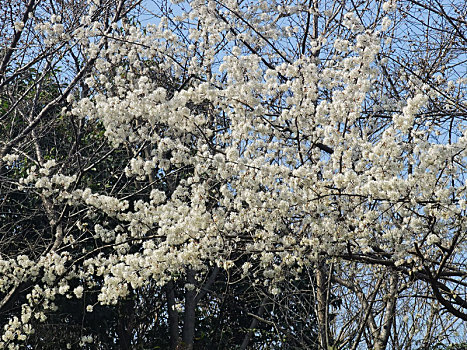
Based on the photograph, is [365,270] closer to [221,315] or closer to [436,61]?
[436,61]

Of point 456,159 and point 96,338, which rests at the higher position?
point 456,159

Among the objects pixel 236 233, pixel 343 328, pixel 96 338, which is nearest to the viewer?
pixel 236 233

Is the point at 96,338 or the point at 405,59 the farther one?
the point at 96,338

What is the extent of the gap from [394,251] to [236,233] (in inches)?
50.9

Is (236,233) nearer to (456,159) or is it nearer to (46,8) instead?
(456,159)

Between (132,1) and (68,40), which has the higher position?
(132,1)

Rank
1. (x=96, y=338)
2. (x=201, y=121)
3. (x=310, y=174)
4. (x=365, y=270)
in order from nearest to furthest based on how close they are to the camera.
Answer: (x=310, y=174) < (x=201, y=121) < (x=365, y=270) < (x=96, y=338)

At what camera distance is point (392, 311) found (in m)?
5.81

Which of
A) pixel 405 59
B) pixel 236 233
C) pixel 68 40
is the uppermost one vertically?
pixel 405 59

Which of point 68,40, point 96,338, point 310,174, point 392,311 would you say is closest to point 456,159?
point 310,174

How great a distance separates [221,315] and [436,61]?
15.1ft

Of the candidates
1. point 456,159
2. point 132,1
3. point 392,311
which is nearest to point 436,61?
point 456,159

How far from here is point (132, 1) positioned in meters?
7.26

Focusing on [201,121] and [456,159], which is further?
[201,121]
